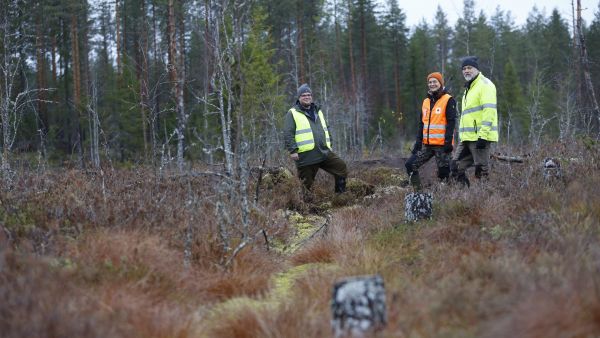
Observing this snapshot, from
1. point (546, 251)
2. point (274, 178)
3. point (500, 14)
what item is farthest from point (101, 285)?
point (500, 14)

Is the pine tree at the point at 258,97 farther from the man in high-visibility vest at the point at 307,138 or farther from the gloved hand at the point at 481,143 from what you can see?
the gloved hand at the point at 481,143

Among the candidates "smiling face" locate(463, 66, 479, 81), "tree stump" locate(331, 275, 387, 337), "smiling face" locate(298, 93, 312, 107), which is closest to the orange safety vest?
"smiling face" locate(463, 66, 479, 81)

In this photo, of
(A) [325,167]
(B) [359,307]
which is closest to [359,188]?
(A) [325,167]

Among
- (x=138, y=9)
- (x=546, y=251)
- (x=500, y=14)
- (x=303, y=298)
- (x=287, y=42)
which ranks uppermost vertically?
(x=500, y=14)

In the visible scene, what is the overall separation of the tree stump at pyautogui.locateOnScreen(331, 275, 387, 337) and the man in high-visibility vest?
474cm

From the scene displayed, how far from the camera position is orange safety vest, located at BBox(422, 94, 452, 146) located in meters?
6.60

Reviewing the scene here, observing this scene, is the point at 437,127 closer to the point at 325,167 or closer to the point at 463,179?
the point at 463,179

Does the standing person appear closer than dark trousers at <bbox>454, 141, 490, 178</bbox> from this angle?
Yes

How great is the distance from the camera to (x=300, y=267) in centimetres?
452

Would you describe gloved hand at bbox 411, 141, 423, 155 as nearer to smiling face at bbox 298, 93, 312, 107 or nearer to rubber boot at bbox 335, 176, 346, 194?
rubber boot at bbox 335, 176, 346, 194

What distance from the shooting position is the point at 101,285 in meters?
3.29

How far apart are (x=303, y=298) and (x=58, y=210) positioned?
2543 millimetres

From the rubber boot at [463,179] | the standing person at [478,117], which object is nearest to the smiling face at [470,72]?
the standing person at [478,117]

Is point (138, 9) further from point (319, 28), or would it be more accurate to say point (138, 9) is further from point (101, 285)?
point (101, 285)
